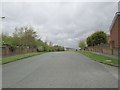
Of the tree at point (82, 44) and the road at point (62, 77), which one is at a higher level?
the tree at point (82, 44)

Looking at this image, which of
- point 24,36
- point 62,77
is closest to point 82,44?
point 24,36

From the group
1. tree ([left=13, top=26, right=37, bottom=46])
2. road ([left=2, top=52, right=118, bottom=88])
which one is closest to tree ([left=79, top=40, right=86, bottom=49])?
tree ([left=13, top=26, right=37, bottom=46])

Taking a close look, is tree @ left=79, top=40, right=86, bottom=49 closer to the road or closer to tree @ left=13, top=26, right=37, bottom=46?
tree @ left=13, top=26, right=37, bottom=46

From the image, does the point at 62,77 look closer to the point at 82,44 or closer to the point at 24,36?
the point at 24,36

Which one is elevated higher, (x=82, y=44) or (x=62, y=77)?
(x=82, y=44)

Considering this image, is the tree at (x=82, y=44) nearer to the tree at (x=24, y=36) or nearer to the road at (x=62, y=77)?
the tree at (x=24, y=36)

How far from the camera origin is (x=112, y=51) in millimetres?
29500

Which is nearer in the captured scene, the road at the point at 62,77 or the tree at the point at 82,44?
the road at the point at 62,77

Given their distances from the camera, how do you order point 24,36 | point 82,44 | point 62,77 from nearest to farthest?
1. point 62,77
2. point 24,36
3. point 82,44

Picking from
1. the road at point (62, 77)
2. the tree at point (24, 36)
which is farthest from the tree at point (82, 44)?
the road at point (62, 77)

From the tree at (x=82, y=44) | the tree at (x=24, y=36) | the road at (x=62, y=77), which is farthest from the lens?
the tree at (x=82, y=44)

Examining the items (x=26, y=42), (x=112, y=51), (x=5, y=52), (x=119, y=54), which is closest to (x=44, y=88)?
(x=119, y=54)

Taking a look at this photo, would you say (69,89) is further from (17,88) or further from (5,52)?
(5,52)

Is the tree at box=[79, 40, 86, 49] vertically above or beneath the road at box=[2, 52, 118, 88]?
above
